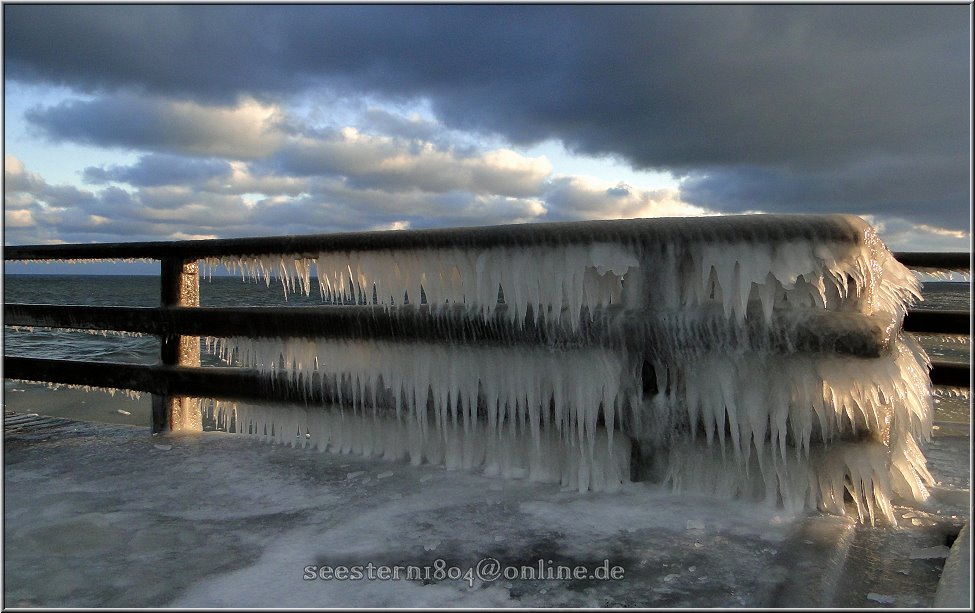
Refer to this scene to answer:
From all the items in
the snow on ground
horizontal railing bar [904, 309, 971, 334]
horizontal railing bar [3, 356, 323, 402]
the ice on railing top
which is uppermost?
the ice on railing top

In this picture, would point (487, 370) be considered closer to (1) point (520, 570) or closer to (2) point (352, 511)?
(2) point (352, 511)

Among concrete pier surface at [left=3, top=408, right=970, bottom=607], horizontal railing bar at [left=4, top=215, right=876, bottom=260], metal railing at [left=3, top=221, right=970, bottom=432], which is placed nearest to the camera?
concrete pier surface at [left=3, top=408, right=970, bottom=607]

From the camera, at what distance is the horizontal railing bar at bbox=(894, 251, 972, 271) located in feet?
12.3

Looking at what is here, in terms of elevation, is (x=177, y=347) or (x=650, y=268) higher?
(x=650, y=268)

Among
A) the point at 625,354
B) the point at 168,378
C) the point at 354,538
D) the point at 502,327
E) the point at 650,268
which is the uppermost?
the point at 650,268

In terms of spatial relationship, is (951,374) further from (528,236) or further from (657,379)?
(528,236)

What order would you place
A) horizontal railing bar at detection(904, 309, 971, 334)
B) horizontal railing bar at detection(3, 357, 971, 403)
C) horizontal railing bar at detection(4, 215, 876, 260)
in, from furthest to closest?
1. horizontal railing bar at detection(904, 309, 971, 334)
2. horizontal railing bar at detection(3, 357, 971, 403)
3. horizontal railing bar at detection(4, 215, 876, 260)

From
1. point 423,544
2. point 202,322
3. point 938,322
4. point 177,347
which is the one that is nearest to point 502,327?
point 423,544

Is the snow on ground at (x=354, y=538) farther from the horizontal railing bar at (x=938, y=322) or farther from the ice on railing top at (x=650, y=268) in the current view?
the horizontal railing bar at (x=938, y=322)

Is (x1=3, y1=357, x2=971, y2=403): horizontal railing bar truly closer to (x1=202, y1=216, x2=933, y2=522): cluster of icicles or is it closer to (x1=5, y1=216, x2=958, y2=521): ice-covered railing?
(x1=5, y1=216, x2=958, y2=521): ice-covered railing

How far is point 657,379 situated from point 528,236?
2.83 feet

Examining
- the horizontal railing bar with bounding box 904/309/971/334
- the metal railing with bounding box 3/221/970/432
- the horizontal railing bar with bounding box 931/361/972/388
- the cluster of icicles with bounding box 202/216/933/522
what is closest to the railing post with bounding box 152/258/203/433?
the metal railing with bounding box 3/221/970/432

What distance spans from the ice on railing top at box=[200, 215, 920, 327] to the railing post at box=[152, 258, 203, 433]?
4.46 feet

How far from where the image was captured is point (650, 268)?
2549 millimetres
